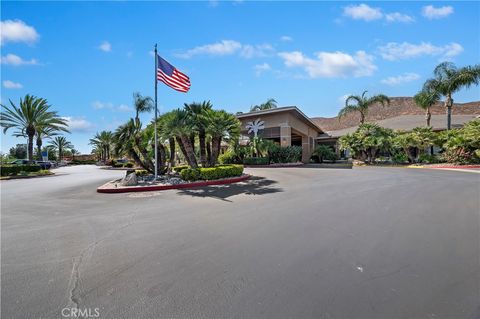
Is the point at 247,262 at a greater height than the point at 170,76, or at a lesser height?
lesser

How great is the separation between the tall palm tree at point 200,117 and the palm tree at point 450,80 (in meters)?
29.2

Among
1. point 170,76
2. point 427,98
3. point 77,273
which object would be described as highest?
point 427,98

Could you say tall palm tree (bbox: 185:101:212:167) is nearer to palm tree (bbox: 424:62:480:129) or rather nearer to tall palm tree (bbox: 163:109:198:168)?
tall palm tree (bbox: 163:109:198:168)

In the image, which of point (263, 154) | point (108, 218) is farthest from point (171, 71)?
point (263, 154)

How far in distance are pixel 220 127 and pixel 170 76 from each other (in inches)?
169

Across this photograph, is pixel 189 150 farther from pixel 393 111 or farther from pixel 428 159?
pixel 393 111

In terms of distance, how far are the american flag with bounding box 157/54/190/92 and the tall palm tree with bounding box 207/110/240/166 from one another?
2.57 meters

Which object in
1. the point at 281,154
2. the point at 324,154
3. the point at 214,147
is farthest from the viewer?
the point at 324,154

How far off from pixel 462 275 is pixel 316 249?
6.56ft

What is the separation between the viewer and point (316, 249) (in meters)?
4.40

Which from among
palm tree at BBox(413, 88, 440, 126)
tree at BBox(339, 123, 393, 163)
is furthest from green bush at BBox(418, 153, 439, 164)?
palm tree at BBox(413, 88, 440, 126)

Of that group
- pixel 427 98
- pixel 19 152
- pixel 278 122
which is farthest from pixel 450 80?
pixel 19 152

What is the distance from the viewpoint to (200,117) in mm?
15773

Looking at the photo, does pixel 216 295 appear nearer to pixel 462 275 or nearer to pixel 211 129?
pixel 462 275
